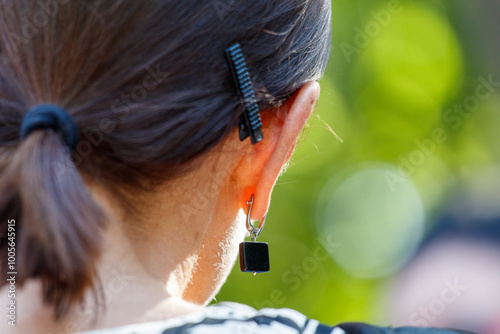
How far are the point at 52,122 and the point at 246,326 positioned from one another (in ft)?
1.41

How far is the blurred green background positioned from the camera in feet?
15.8

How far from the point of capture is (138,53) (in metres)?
1.02

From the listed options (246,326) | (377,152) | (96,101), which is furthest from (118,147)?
(377,152)

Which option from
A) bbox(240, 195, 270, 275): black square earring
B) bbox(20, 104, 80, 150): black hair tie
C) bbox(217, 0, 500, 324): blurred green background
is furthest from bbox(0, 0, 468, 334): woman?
bbox(217, 0, 500, 324): blurred green background

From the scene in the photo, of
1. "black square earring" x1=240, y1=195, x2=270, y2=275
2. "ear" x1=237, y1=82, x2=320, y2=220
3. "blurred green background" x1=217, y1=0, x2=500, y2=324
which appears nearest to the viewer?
"ear" x1=237, y1=82, x2=320, y2=220

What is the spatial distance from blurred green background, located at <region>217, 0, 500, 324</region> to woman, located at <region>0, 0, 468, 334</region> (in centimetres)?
356

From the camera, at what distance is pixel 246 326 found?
A: 1.00 meters

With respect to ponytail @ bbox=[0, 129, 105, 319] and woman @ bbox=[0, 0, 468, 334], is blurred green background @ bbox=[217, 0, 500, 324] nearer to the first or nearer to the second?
woman @ bbox=[0, 0, 468, 334]

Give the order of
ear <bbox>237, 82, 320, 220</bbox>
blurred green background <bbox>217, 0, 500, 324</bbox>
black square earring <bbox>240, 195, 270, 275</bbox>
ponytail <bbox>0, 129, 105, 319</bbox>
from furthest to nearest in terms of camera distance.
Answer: blurred green background <bbox>217, 0, 500, 324</bbox> < black square earring <bbox>240, 195, 270, 275</bbox> < ear <bbox>237, 82, 320, 220</bbox> < ponytail <bbox>0, 129, 105, 319</bbox>

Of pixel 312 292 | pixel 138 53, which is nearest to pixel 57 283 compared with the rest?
pixel 138 53

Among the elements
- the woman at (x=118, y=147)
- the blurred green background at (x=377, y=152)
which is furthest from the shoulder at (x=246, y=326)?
the blurred green background at (x=377, y=152)

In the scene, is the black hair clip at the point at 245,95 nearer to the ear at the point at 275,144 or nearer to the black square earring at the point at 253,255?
the ear at the point at 275,144

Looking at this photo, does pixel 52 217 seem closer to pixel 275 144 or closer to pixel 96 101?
pixel 96 101

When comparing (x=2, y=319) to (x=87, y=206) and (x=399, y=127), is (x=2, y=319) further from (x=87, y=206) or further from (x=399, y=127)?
(x=399, y=127)
